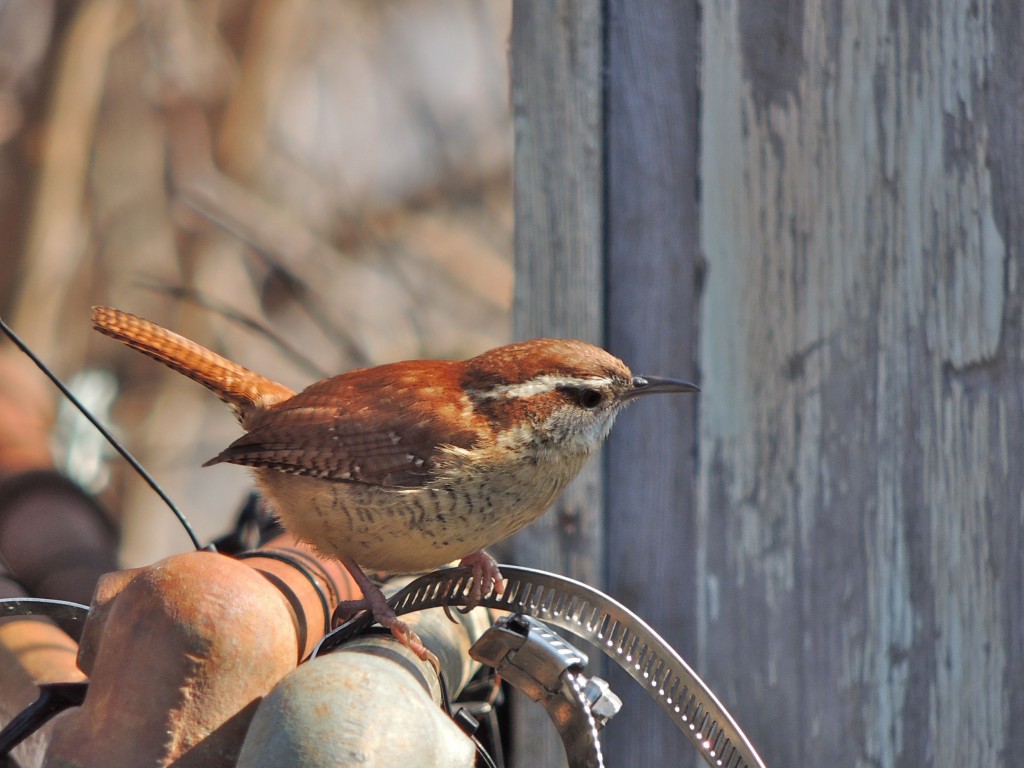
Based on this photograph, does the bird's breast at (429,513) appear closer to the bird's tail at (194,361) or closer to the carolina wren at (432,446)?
the carolina wren at (432,446)

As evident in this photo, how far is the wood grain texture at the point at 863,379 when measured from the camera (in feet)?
6.65

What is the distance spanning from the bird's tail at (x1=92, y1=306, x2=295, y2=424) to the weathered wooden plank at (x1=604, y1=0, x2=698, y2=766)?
70 centimetres

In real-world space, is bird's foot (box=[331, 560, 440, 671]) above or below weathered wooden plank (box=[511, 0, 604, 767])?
below

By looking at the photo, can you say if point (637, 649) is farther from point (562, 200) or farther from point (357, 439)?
point (562, 200)

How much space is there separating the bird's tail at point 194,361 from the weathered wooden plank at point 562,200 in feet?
1.75

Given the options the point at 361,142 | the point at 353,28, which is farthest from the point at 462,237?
the point at 353,28

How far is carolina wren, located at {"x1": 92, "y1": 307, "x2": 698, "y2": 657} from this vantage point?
68.1 inches

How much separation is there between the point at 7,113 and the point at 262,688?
4.11 meters

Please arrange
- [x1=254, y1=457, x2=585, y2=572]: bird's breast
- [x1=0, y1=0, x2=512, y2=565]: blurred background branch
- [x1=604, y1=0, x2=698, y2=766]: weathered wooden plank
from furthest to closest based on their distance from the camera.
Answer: [x1=0, y1=0, x2=512, y2=565]: blurred background branch → [x1=604, y1=0, x2=698, y2=766]: weathered wooden plank → [x1=254, y1=457, x2=585, y2=572]: bird's breast

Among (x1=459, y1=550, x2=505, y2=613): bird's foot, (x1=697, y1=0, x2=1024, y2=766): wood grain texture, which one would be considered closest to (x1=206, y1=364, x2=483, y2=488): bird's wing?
(x1=459, y1=550, x2=505, y2=613): bird's foot

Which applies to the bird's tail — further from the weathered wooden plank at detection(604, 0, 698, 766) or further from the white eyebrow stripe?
the weathered wooden plank at detection(604, 0, 698, 766)

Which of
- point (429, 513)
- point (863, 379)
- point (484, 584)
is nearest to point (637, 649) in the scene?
point (484, 584)

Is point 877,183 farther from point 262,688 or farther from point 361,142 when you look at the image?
point 361,142

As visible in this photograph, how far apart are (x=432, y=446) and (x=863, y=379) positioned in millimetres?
852
